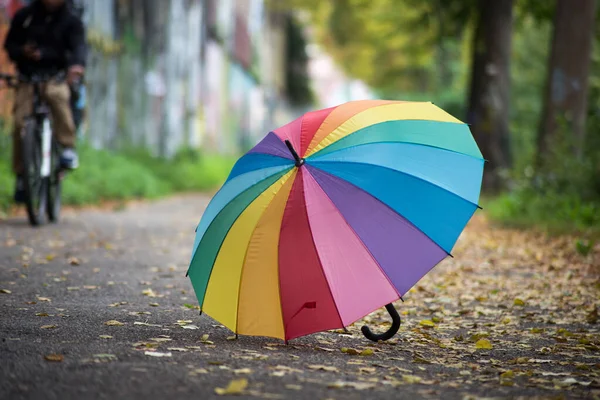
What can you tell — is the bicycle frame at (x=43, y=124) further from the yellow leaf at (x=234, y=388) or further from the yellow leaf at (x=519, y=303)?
the yellow leaf at (x=234, y=388)

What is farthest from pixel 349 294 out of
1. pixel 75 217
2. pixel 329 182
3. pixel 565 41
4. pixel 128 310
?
pixel 565 41

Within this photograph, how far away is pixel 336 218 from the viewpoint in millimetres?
4820

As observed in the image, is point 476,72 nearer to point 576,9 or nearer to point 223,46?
point 576,9

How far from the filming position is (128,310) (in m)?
6.01

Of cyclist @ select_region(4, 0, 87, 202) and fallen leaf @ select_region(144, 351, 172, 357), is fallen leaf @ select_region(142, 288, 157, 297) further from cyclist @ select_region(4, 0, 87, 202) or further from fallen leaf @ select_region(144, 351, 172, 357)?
cyclist @ select_region(4, 0, 87, 202)

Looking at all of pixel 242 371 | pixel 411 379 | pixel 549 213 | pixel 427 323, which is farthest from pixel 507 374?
pixel 549 213

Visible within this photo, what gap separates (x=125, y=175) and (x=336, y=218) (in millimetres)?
13841

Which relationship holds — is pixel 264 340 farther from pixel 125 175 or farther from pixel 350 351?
pixel 125 175

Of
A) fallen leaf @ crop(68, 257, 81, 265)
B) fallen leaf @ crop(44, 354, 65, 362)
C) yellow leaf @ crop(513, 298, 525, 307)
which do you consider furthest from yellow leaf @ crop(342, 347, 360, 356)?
fallen leaf @ crop(68, 257, 81, 265)

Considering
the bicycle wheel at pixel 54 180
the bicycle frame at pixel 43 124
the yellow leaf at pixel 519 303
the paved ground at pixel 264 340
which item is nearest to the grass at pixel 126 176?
the bicycle wheel at pixel 54 180

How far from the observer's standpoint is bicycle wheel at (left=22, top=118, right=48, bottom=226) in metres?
9.70

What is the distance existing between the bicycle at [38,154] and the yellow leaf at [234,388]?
20.5 ft

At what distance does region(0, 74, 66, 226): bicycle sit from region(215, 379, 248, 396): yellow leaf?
624 centimetres

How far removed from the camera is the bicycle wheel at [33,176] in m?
9.70
